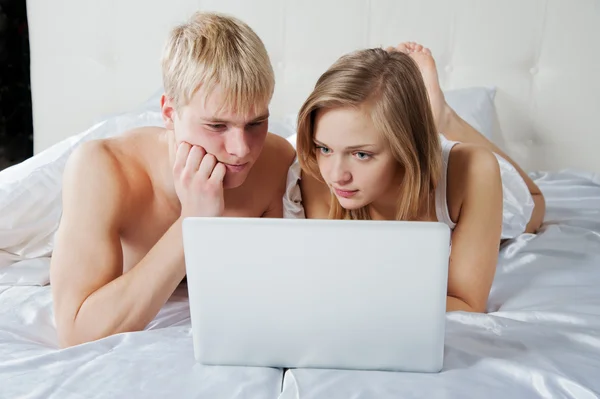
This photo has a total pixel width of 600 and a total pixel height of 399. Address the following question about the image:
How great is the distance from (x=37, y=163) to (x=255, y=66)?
2.50ft

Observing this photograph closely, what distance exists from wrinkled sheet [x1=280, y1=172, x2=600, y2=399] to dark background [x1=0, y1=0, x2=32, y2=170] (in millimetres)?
1715

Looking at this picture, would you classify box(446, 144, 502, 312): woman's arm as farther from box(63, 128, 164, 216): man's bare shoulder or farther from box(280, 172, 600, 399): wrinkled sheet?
box(63, 128, 164, 216): man's bare shoulder

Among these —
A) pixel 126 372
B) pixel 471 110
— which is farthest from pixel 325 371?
pixel 471 110

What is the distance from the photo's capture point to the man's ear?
1243 mm

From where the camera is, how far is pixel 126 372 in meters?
0.93

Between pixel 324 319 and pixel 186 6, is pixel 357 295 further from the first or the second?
pixel 186 6

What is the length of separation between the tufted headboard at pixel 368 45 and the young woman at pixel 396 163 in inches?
39.3

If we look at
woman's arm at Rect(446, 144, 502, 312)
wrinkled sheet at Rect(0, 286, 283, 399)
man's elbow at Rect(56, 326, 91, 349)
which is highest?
woman's arm at Rect(446, 144, 502, 312)

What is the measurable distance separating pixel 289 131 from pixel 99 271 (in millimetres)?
1023

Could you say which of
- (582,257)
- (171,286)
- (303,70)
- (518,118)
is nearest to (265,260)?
(171,286)

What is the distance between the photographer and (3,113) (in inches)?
92.3

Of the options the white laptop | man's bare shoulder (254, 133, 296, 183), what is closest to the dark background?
man's bare shoulder (254, 133, 296, 183)

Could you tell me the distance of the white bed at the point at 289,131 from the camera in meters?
0.91

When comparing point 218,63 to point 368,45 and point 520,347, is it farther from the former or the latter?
point 368,45
